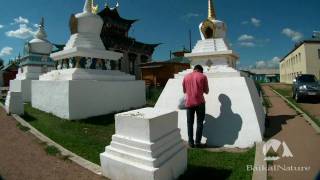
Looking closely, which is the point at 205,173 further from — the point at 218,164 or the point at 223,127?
the point at 223,127

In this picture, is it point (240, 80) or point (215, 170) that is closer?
point (215, 170)

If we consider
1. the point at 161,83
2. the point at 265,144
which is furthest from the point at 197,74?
the point at 161,83

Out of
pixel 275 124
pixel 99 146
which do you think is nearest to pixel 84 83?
pixel 99 146

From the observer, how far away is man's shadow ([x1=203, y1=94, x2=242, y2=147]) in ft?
20.2

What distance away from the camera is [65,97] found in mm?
8977

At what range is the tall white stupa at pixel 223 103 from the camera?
241 inches

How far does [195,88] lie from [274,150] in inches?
78.7

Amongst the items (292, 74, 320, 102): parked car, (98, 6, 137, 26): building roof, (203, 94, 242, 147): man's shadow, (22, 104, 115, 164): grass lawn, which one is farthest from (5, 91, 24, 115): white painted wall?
(98, 6, 137, 26): building roof

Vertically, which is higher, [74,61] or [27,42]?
[27,42]

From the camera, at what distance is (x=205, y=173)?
4.38 m

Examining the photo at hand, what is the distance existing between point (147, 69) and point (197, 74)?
2016 cm

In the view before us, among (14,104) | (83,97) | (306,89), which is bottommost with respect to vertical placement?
(14,104)

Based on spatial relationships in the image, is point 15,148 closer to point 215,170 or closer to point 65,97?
point 65,97

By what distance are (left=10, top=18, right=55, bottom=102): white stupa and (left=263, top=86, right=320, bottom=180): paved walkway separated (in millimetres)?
12135
